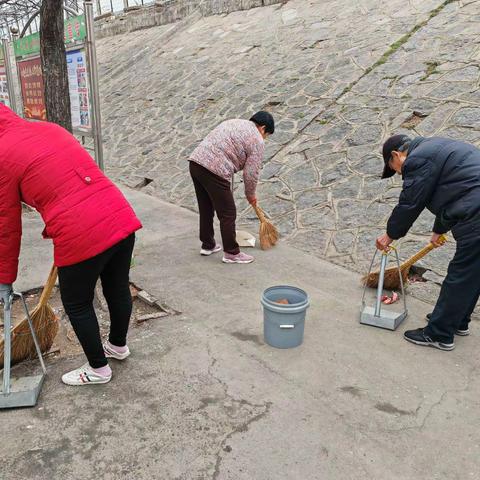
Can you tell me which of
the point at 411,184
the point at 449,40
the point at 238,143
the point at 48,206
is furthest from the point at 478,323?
the point at 449,40

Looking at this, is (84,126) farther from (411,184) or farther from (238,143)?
(411,184)

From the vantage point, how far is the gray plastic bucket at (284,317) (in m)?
2.91

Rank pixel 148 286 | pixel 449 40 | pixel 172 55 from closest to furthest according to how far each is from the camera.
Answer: pixel 148 286 < pixel 449 40 < pixel 172 55

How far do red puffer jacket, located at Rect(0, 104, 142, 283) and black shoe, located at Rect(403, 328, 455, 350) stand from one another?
2.07 meters

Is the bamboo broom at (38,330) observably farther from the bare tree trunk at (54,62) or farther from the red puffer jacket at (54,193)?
the bare tree trunk at (54,62)

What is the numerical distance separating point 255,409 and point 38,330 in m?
1.43

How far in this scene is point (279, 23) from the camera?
10.4 m

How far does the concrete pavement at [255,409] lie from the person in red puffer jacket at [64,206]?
0.54 meters

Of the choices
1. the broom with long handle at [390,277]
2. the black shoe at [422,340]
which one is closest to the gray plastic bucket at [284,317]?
the black shoe at [422,340]

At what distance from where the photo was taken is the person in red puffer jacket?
211cm

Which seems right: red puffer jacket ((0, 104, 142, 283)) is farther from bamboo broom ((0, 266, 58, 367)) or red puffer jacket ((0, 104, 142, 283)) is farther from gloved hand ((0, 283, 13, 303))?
bamboo broom ((0, 266, 58, 367))

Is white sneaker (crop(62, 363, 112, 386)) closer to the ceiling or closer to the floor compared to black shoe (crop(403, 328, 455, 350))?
closer to the ceiling

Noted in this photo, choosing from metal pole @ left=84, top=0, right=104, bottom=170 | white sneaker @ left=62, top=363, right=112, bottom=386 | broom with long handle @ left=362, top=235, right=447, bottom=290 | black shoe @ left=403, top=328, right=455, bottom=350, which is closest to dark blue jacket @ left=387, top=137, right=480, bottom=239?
black shoe @ left=403, top=328, right=455, bottom=350

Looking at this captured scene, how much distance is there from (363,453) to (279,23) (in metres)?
10.1
